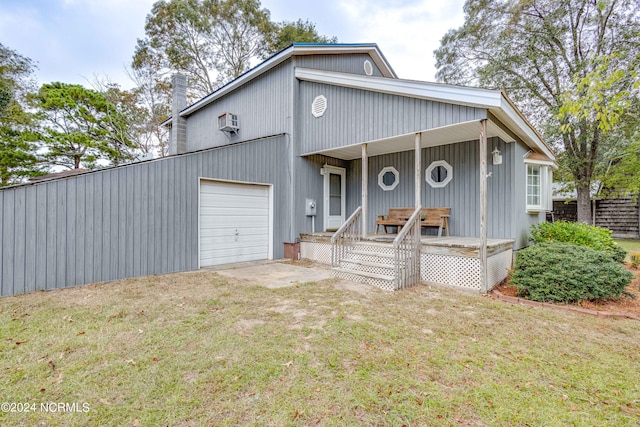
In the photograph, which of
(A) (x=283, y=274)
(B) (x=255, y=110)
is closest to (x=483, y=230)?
(A) (x=283, y=274)

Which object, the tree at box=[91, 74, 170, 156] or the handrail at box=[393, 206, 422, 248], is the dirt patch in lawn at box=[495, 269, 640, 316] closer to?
the handrail at box=[393, 206, 422, 248]

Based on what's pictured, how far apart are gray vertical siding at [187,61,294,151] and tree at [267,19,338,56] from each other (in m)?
8.33

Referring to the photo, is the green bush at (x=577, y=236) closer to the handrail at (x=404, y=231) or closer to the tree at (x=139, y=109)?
the handrail at (x=404, y=231)

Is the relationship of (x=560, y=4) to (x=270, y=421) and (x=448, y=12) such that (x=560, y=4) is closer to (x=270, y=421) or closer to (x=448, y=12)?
(x=448, y=12)

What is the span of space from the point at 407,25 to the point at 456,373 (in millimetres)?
15397

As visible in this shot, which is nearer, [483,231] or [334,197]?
[483,231]

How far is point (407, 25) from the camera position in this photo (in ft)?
44.7

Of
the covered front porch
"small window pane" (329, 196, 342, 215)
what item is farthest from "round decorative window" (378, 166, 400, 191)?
"small window pane" (329, 196, 342, 215)

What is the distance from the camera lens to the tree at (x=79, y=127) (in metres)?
Result: 14.7

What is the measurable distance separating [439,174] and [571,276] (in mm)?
3872

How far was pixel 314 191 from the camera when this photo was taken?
26.9ft

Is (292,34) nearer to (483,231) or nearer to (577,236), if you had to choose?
(483,231)

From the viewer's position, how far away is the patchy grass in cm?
189

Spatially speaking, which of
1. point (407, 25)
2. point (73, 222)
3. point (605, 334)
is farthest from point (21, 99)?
point (605, 334)
